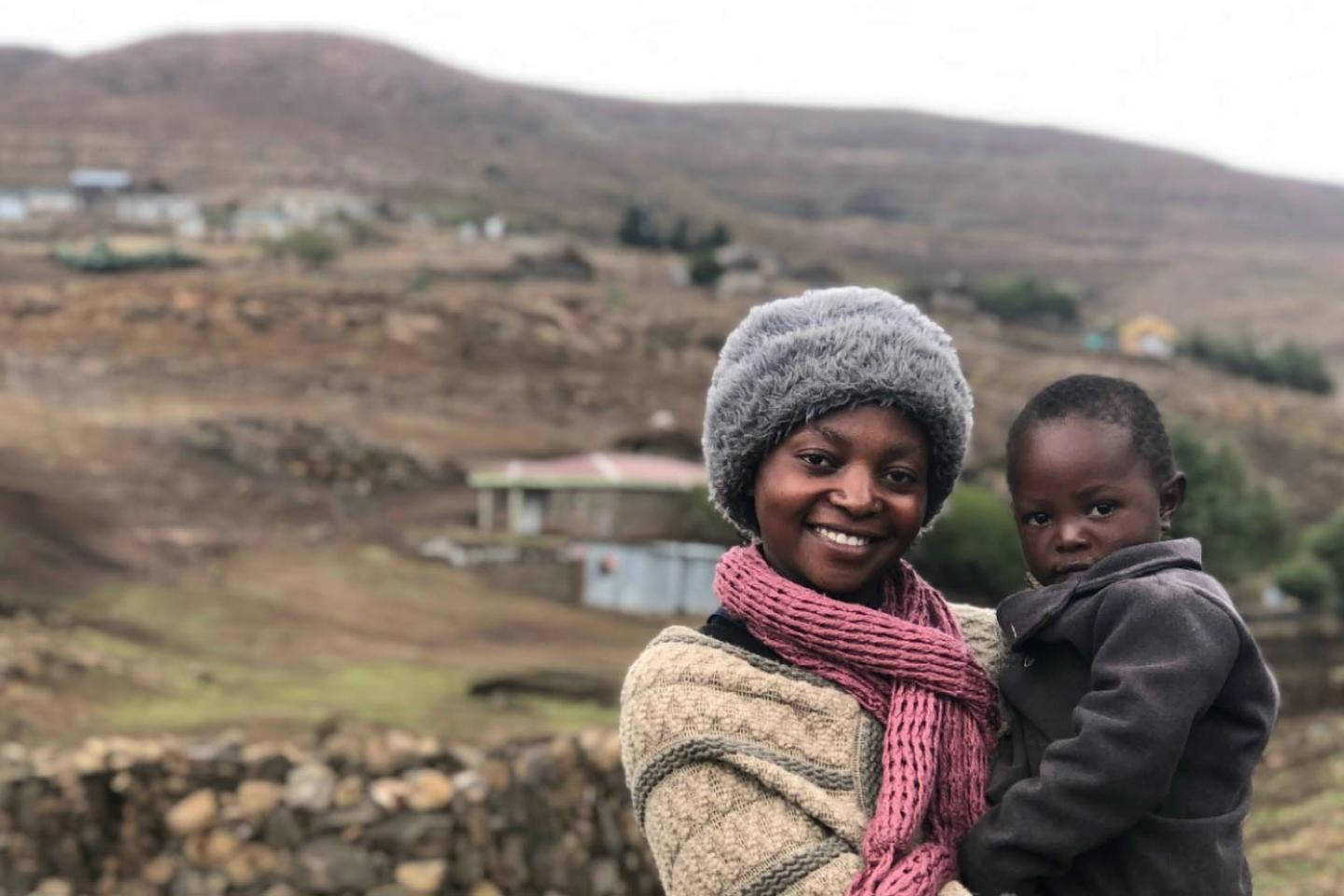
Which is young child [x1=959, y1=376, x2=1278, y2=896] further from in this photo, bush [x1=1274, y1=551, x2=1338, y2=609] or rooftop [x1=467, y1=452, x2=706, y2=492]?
bush [x1=1274, y1=551, x2=1338, y2=609]

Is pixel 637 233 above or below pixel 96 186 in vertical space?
below

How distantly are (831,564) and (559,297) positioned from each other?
42495 mm

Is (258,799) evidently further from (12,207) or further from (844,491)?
(12,207)

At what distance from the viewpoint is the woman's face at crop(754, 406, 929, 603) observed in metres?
2.08

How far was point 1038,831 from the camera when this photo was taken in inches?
71.7

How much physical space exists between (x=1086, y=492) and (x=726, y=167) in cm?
11370

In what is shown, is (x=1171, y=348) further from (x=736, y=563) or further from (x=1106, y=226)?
(x=736, y=563)

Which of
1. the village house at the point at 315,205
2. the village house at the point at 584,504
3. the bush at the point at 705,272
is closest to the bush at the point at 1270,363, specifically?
the bush at the point at 705,272

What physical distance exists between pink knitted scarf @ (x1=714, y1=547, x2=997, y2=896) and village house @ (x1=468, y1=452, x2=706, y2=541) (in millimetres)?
21931

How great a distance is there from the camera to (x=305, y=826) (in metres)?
8.60

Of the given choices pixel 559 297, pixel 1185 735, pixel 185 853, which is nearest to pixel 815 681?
pixel 1185 735

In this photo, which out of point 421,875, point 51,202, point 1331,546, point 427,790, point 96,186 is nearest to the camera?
point 421,875

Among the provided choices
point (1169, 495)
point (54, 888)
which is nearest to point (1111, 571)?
point (1169, 495)

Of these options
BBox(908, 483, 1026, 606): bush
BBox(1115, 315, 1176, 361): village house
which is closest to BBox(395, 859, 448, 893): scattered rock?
BBox(908, 483, 1026, 606): bush
